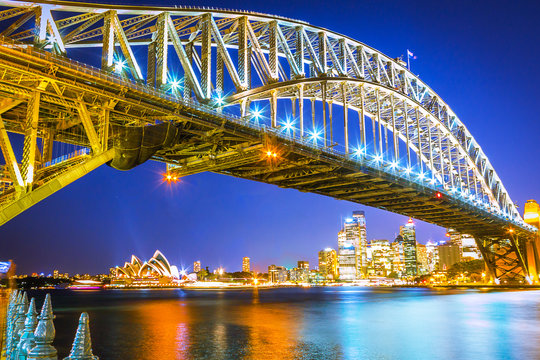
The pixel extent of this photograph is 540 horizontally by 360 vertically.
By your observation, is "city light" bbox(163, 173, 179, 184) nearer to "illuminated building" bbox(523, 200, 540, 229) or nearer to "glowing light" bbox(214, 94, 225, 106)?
"glowing light" bbox(214, 94, 225, 106)

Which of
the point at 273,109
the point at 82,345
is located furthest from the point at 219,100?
the point at 82,345

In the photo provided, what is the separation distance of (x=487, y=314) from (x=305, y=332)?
1589cm

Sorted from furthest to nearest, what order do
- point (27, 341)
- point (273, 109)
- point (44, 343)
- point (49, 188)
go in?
point (273, 109) → point (49, 188) → point (27, 341) → point (44, 343)

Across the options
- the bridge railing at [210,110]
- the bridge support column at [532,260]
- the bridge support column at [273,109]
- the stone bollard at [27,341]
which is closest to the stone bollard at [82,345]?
the stone bollard at [27,341]

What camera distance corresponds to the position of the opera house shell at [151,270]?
147375 millimetres

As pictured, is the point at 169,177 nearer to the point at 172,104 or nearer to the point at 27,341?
the point at 172,104

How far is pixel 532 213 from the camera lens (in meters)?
93.4

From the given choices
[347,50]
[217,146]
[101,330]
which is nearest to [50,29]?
[217,146]

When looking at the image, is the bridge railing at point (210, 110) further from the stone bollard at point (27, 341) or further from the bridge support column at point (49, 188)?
the stone bollard at point (27, 341)

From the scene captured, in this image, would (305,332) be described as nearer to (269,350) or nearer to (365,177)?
(269,350)

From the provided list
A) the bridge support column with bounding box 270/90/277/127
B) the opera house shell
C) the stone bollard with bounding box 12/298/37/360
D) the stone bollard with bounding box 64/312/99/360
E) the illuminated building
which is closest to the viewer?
the stone bollard with bounding box 64/312/99/360

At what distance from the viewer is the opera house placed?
484ft

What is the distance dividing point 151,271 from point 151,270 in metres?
2.32

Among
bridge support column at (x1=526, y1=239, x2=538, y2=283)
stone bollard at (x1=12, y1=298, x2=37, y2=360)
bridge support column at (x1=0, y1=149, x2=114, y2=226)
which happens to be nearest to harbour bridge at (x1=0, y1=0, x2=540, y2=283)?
bridge support column at (x1=0, y1=149, x2=114, y2=226)
